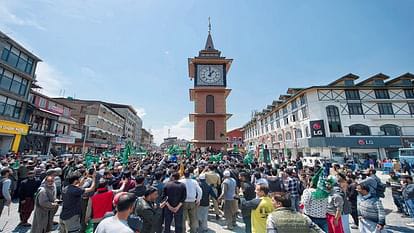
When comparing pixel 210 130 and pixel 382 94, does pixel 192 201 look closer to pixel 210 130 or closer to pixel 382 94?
pixel 210 130

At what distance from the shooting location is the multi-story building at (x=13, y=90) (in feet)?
64.8

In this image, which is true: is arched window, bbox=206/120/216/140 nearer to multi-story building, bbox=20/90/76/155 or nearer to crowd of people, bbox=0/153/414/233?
crowd of people, bbox=0/153/414/233

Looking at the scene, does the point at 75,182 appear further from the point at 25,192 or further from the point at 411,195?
the point at 411,195

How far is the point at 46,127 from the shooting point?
2722cm

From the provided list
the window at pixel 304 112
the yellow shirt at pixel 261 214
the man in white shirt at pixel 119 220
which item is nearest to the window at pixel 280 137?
the window at pixel 304 112

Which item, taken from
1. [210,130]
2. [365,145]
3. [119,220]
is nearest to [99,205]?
[119,220]

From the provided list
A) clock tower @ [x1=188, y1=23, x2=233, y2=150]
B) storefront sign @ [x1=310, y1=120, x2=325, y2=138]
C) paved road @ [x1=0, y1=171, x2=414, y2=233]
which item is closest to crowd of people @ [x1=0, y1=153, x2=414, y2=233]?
paved road @ [x1=0, y1=171, x2=414, y2=233]

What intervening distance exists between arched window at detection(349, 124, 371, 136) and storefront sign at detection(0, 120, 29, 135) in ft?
140

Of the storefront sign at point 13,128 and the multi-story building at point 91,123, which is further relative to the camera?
the multi-story building at point 91,123

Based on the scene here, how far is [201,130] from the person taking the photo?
2442 cm

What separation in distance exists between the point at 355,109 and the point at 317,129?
6.79m

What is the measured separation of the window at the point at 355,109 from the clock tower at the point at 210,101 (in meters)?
18.5

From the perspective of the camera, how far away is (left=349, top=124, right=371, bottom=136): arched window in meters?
26.4

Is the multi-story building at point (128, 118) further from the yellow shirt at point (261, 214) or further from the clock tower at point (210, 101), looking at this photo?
the yellow shirt at point (261, 214)
